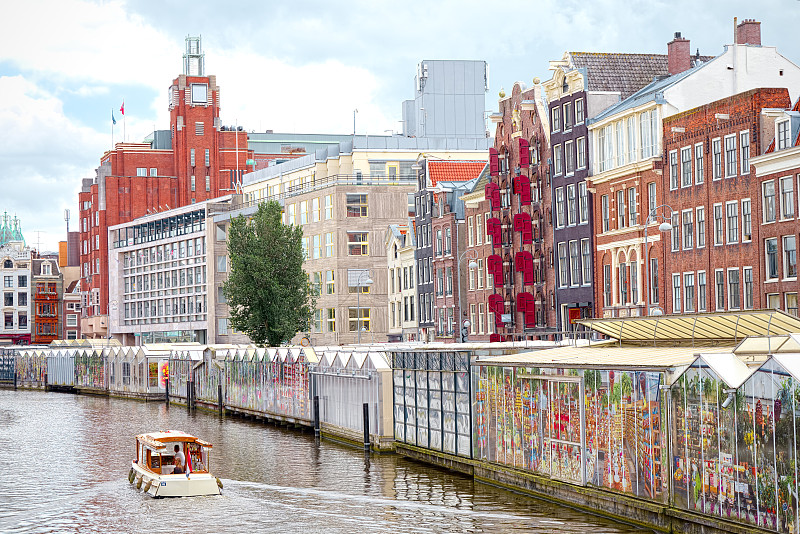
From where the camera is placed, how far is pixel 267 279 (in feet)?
330

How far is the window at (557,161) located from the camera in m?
87.9

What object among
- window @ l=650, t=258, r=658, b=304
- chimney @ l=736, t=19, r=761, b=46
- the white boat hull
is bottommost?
the white boat hull

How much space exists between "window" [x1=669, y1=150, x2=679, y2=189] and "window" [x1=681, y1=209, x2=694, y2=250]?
6.32 ft

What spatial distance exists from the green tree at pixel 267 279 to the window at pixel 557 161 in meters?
25.2

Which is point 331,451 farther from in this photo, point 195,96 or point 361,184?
Result: point 195,96

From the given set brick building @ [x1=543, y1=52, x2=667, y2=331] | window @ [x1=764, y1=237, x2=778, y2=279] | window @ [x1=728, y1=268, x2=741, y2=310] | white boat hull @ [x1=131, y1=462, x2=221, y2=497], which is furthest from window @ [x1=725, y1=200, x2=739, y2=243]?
white boat hull @ [x1=131, y1=462, x2=221, y2=497]

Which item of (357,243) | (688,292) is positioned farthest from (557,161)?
(357,243)

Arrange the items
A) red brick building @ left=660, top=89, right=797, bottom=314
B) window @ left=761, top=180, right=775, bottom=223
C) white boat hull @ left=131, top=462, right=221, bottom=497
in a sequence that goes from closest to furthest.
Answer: white boat hull @ left=131, top=462, right=221, bottom=497, window @ left=761, top=180, right=775, bottom=223, red brick building @ left=660, top=89, right=797, bottom=314

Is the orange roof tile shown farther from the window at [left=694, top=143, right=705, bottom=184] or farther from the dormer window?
the dormer window

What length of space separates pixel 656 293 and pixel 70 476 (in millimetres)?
39842

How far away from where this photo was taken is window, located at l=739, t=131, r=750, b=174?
66250 millimetres

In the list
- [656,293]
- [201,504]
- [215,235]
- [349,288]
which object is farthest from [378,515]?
[215,235]

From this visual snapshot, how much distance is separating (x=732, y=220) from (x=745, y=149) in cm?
420

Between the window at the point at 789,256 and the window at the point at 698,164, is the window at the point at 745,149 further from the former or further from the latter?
the window at the point at 789,256
